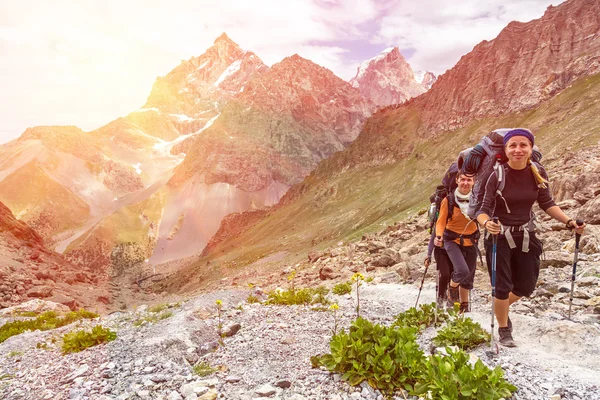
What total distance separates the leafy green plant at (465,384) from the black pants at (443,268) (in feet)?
15.3

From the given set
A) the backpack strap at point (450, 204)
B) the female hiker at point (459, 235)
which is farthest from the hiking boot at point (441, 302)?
the backpack strap at point (450, 204)

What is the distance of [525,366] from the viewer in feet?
17.0

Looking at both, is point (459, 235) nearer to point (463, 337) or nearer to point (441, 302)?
point (441, 302)

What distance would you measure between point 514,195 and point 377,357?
3418 mm

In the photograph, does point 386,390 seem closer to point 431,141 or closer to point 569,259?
point 569,259

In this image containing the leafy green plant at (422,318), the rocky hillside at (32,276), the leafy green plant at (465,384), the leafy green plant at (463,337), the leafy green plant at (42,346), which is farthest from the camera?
the rocky hillside at (32,276)

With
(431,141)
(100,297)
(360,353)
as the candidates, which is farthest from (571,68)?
(100,297)

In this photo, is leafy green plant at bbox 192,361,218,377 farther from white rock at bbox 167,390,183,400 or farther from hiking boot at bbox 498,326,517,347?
hiking boot at bbox 498,326,517,347

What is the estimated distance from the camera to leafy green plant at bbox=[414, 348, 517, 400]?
4.11 metres

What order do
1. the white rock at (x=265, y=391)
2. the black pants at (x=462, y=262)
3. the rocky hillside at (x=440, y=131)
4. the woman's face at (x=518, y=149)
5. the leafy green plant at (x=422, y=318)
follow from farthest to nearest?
the rocky hillside at (x=440, y=131) → the black pants at (x=462, y=262) → the leafy green plant at (x=422, y=318) → the woman's face at (x=518, y=149) → the white rock at (x=265, y=391)

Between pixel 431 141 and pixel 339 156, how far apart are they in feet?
141

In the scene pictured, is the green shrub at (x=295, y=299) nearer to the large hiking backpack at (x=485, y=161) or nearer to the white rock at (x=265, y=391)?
the white rock at (x=265, y=391)

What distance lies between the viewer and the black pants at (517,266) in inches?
232

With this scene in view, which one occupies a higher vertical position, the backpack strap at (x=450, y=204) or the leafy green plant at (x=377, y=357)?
the backpack strap at (x=450, y=204)
